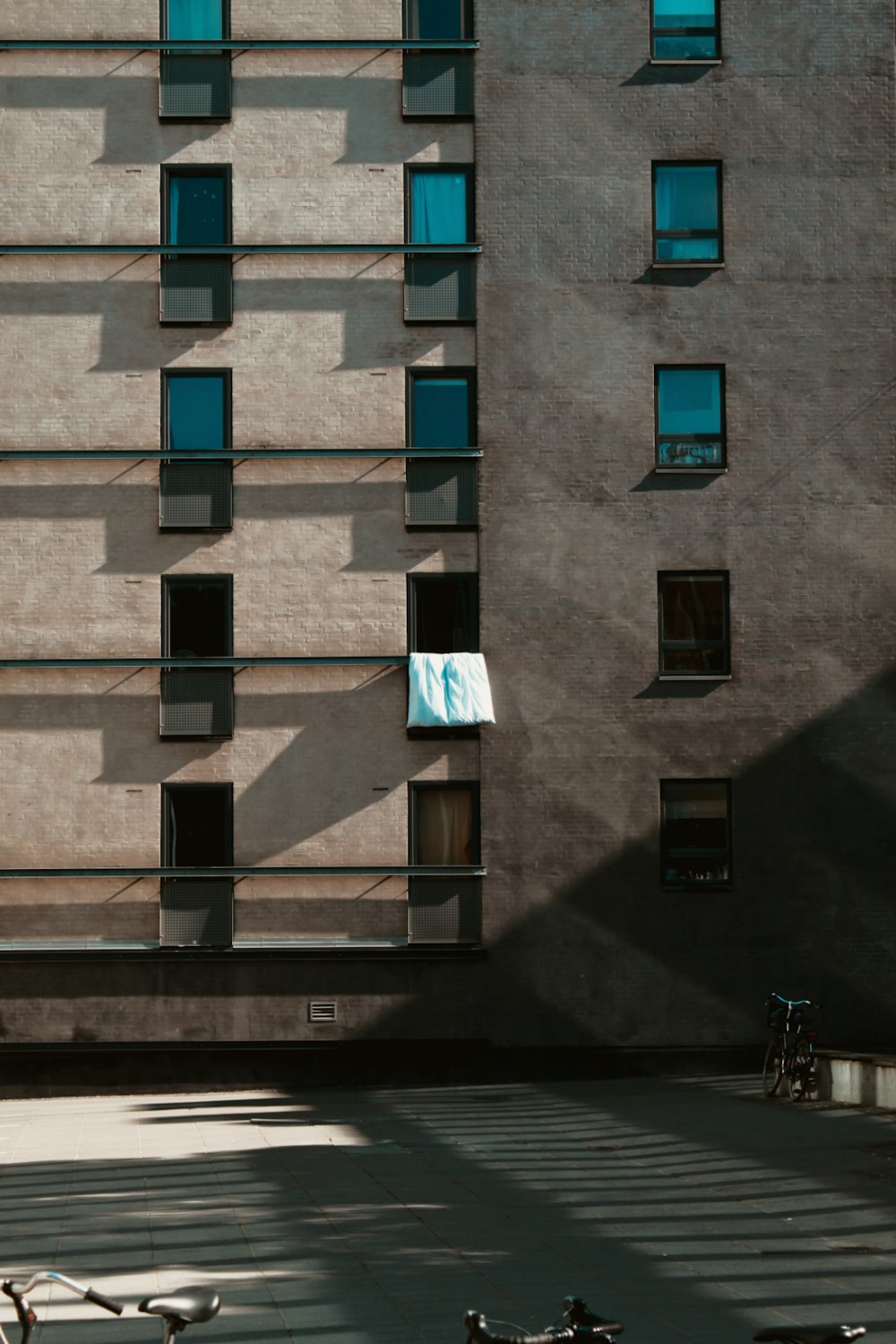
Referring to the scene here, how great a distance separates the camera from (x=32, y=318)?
2734cm

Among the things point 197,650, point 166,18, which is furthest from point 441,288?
point 197,650

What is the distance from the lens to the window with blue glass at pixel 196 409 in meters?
27.4

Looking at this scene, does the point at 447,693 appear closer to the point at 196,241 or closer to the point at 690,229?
the point at 196,241

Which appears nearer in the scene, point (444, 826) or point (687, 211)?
point (444, 826)

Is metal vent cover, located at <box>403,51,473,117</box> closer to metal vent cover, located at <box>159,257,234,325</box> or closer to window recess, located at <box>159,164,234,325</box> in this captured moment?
window recess, located at <box>159,164,234,325</box>

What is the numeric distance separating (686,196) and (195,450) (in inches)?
342

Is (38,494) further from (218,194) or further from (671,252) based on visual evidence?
(671,252)

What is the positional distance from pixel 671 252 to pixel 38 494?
34.4ft

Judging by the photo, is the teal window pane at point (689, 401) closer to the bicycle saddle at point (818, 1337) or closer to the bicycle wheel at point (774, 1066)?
the bicycle wheel at point (774, 1066)

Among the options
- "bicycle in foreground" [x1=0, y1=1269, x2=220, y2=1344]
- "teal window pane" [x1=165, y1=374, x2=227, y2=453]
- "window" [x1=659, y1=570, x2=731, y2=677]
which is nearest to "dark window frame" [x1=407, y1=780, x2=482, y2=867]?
"window" [x1=659, y1=570, x2=731, y2=677]

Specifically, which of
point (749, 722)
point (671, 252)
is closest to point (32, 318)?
point (671, 252)

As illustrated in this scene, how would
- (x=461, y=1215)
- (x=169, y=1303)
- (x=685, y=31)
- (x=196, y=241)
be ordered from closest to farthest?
1. (x=169, y=1303)
2. (x=461, y=1215)
3. (x=196, y=241)
4. (x=685, y=31)

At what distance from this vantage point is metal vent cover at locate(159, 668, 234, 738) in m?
26.8

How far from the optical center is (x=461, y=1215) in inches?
547
